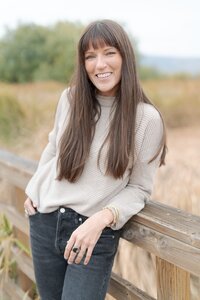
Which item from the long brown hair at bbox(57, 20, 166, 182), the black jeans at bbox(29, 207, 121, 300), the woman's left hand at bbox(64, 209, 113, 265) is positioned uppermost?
the long brown hair at bbox(57, 20, 166, 182)

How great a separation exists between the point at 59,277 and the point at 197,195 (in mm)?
1087

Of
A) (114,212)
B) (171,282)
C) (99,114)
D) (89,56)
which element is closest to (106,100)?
(99,114)

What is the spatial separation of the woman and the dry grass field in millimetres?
590

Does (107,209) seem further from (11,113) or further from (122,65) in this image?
(11,113)

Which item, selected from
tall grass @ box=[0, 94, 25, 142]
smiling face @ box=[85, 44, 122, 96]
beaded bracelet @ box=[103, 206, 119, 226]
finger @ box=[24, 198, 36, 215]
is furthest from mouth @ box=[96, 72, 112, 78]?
tall grass @ box=[0, 94, 25, 142]

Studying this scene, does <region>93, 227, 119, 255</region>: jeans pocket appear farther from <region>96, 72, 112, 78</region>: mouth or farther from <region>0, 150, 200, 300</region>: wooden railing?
<region>96, 72, 112, 78</region>: mouth

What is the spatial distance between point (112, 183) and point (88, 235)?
191 mm

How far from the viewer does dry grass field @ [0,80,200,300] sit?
2186mm

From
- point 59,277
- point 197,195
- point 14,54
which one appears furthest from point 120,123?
point 14,54

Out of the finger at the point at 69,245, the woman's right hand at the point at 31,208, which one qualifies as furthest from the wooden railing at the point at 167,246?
the woman's right hand at the point at 31,208

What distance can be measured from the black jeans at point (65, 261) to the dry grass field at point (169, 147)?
0.53 meters

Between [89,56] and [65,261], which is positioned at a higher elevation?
[89,56]

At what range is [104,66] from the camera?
1.55m

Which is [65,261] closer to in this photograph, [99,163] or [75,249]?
[75,249]
